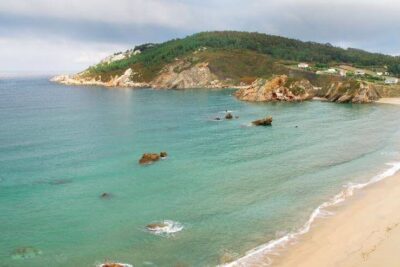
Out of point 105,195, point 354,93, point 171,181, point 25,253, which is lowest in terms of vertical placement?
point 25,253

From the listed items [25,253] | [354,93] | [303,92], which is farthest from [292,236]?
[303,92]

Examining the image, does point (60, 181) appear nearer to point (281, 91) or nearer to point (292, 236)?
point (292, 236)

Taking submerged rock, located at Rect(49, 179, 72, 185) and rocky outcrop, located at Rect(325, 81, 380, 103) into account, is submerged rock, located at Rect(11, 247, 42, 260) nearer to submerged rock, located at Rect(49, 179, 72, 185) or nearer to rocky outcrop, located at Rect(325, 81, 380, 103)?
submerged rock, located at Rect(49, 179, 72, 185)

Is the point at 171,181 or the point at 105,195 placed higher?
the point at 171,181

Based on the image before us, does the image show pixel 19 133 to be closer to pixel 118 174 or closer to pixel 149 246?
pixel 118 174

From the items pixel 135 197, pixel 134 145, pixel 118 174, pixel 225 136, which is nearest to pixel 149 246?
pixel 135 197

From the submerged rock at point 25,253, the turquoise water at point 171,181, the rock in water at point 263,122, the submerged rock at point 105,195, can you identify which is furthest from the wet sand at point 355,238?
the rock in water at point 263,122

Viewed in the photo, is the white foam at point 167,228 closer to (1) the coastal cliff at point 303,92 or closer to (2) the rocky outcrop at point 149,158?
(2) the rocky outcrop at point 149,158
